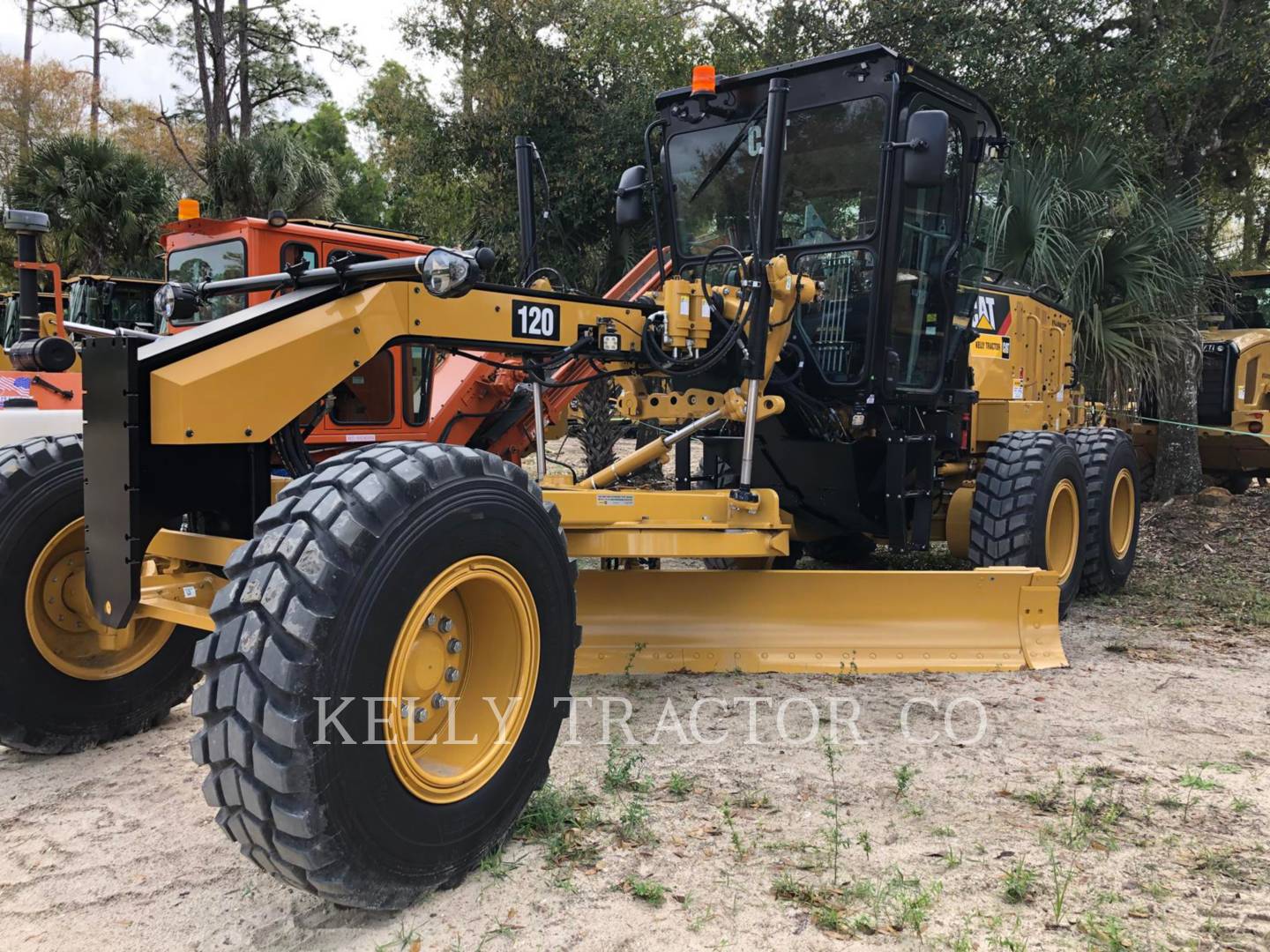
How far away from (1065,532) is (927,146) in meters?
3.06

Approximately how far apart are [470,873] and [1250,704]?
12.5 feet

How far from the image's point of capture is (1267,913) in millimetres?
2830

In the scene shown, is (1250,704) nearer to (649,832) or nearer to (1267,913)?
(1267,913)

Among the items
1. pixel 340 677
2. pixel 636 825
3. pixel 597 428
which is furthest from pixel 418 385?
pixel 340 677

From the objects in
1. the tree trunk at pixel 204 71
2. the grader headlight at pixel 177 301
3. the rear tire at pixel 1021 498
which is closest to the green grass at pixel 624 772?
the grader headlight at pixel 177 301

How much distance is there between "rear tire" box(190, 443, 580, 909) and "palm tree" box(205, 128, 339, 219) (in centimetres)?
1506

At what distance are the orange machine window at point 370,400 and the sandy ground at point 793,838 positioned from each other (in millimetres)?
3789

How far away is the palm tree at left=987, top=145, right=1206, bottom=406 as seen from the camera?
370 inches

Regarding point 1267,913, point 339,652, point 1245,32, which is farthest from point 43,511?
point 1245,32

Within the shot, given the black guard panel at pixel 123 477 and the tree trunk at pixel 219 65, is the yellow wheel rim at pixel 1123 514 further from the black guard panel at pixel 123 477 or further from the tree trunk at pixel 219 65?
the tree trunk at pixel 219 65

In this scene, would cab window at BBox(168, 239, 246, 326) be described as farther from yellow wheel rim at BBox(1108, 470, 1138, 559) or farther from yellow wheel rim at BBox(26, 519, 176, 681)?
yellow wheel rim at BBox(1108, 470, 1138, 559)

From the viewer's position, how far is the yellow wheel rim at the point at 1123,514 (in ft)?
24.1

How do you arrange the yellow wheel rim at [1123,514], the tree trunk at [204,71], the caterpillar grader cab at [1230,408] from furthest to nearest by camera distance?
1. the tree trunk at [204,71]
2. the caterpillar grader cab at [1230,408]
3. the yellow wheel rim at [1123,514]

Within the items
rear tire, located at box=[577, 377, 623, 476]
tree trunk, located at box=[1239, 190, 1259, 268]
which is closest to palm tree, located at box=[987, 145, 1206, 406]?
rear tire, located at box=[577, 377, 623, 476]
